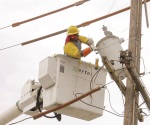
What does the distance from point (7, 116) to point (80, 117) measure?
106 inches

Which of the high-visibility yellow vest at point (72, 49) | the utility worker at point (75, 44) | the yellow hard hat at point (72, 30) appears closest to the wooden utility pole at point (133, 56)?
the utility worker at point (75, 44)

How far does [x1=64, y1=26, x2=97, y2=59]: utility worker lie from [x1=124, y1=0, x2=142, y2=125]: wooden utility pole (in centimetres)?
90

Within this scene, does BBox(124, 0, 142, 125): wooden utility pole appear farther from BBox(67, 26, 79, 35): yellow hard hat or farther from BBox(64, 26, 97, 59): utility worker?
BBox(67, 26, 79, 35): yellow hard hat

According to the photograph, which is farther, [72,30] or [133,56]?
[72,30]

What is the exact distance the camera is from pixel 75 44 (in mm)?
10203

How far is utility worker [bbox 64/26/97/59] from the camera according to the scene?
9953 millimetres

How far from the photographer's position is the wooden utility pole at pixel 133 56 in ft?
28.1

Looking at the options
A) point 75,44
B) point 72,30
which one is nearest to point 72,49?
point 75,44

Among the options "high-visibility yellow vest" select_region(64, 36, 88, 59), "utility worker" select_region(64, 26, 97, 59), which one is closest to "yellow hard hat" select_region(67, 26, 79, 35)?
"utility worker" select_region(64, 26, 97, 59)

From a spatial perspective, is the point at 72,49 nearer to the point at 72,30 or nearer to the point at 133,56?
the point at 72,30

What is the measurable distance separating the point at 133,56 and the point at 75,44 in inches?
61.4

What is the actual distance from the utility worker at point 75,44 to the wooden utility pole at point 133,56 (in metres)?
0.90

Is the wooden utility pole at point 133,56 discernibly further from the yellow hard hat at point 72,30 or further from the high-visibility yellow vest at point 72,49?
the yellow hard hat at point 72,30

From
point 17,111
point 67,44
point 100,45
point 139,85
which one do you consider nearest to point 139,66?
point 139,85
